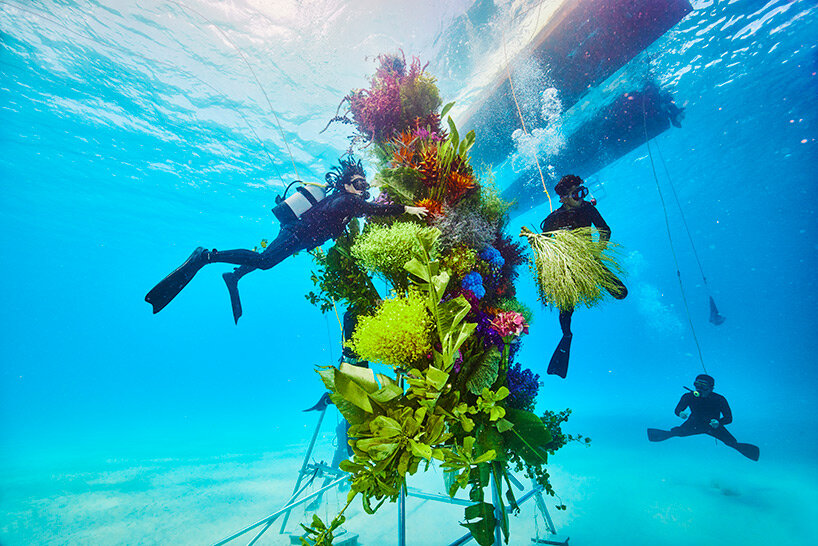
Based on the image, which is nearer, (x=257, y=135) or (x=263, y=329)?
(x=257, y=135)

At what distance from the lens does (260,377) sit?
136125 millimetres

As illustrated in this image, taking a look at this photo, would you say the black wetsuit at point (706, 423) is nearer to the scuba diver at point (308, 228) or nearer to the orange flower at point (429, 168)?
the orange flower at point (429, 168)

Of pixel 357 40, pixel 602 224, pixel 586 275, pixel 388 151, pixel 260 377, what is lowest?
pixel 586 275

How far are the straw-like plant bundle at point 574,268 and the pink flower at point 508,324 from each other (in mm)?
639

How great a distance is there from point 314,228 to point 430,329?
224 cm

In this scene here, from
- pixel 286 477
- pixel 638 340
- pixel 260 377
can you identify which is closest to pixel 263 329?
pixel 260 377

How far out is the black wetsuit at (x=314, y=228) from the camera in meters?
3.30

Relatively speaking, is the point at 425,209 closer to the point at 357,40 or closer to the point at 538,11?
the point at 538,11

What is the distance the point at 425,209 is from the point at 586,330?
119623mm

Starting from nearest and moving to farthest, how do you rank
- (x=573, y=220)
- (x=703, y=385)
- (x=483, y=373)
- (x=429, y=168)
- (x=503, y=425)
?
(x=503, y=425) → (x=483, y=373) → (x=429, y=168) → (x=573, y=220) → (x=703, y=385)

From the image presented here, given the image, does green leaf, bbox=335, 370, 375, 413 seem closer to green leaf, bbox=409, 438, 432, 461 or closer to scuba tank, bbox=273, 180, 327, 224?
green leaf, bbox=409, 438, 432, 461

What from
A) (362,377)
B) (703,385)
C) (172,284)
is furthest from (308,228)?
(703,385)

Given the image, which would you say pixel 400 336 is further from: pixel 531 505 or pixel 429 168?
pixel 531 505

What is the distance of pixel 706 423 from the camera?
7172 millimetres
